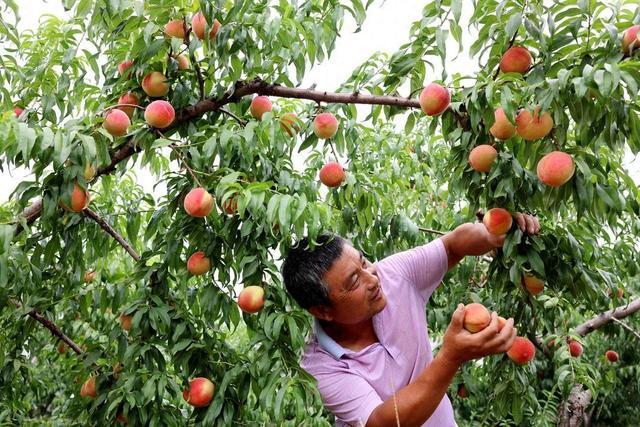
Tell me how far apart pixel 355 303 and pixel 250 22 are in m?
0.88

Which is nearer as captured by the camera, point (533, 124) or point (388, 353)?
point (533, 124)

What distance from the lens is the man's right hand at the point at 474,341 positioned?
65.7 inches

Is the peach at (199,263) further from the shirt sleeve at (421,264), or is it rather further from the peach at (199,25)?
the peach at (199,25)

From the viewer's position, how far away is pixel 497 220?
203cm

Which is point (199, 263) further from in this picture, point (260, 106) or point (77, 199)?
point (260, 106)

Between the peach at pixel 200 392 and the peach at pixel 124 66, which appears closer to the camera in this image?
the peach at pixel 200 392

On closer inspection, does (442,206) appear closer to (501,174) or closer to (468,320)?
(501,174)

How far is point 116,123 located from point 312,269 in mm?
764

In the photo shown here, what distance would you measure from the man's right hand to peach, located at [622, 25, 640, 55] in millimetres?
680

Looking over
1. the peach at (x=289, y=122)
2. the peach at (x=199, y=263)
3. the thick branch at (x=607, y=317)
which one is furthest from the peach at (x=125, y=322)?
the thick branch at (x=607, y=317)

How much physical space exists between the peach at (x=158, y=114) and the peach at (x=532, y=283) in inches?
48.0

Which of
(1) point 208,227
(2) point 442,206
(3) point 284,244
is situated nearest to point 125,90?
(1) point 208,227

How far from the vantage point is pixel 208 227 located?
7.76 feet

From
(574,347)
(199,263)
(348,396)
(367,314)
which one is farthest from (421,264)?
(574,347)
